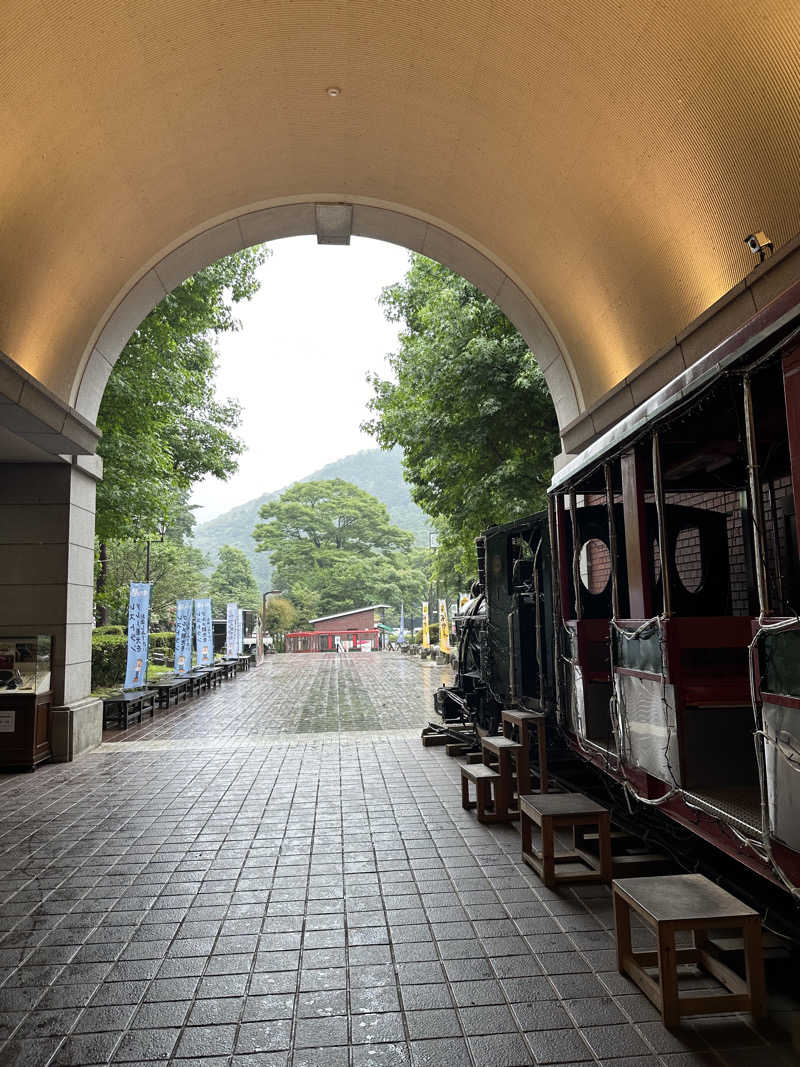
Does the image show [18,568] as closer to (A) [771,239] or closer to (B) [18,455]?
(B) [18,455]

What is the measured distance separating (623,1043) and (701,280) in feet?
20.3

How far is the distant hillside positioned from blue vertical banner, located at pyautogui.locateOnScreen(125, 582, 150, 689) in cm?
10296

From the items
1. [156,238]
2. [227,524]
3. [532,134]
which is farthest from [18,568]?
[227,524]

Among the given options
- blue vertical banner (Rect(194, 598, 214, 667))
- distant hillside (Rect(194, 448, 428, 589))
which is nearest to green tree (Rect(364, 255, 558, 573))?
blue vertical banner (Rect(194, 598, 214, 667))

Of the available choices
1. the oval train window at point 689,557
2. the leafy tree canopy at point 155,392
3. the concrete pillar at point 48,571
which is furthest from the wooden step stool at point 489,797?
the leafy tree canopy at point 155,392

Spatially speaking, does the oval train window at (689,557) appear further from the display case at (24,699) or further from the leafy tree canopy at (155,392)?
the leafy tree canopy at (155,392)

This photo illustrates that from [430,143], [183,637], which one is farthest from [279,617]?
[430,143]

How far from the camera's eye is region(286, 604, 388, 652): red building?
4106 centimetres

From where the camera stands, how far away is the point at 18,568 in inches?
370

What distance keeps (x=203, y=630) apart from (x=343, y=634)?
83.8ft

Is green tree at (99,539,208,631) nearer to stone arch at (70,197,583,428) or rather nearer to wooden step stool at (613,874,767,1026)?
stone arch at (70,197,583,428)

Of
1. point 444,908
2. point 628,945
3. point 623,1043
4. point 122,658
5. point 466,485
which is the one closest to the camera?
point 623,1043

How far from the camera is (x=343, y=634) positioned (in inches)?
1767

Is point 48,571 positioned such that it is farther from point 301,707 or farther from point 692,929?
point 692,929
